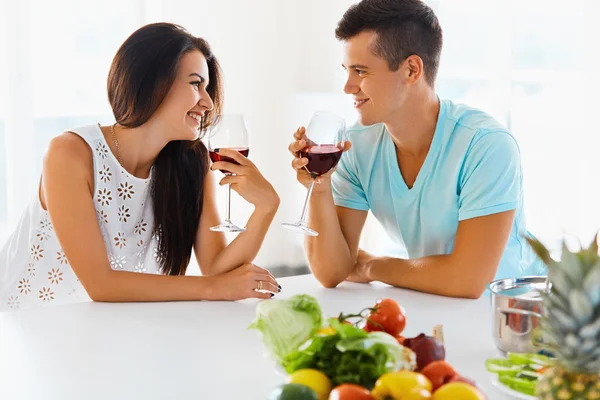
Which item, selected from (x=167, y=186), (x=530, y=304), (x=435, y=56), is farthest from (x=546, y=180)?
(x=530, y=304)

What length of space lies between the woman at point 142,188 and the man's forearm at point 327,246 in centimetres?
14

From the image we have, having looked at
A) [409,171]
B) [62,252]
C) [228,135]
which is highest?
[228,135]

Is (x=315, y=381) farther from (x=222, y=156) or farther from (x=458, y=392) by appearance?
(x=222, y=156)

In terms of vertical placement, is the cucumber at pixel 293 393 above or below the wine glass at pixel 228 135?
below

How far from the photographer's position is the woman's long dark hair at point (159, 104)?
90.6 inches

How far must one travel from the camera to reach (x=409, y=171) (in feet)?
7.88

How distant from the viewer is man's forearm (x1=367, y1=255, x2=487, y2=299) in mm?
1973

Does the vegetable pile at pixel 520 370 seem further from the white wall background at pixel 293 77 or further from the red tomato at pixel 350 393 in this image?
the white wall background at pixel 293 77

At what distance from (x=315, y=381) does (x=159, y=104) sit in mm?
1473

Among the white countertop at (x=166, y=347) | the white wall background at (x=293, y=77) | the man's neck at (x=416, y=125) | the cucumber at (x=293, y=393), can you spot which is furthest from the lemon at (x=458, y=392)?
the white wall background at (x=293, y=77)

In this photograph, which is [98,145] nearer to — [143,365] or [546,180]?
[143,365]

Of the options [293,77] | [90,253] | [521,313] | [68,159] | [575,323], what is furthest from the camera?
[293,77]

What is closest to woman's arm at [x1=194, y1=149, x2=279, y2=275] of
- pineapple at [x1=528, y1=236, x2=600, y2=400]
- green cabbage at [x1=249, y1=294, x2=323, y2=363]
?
green cabbage at [x1=249, y1=294, x2=323, y2=363]

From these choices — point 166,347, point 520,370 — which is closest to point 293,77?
point 166,347
